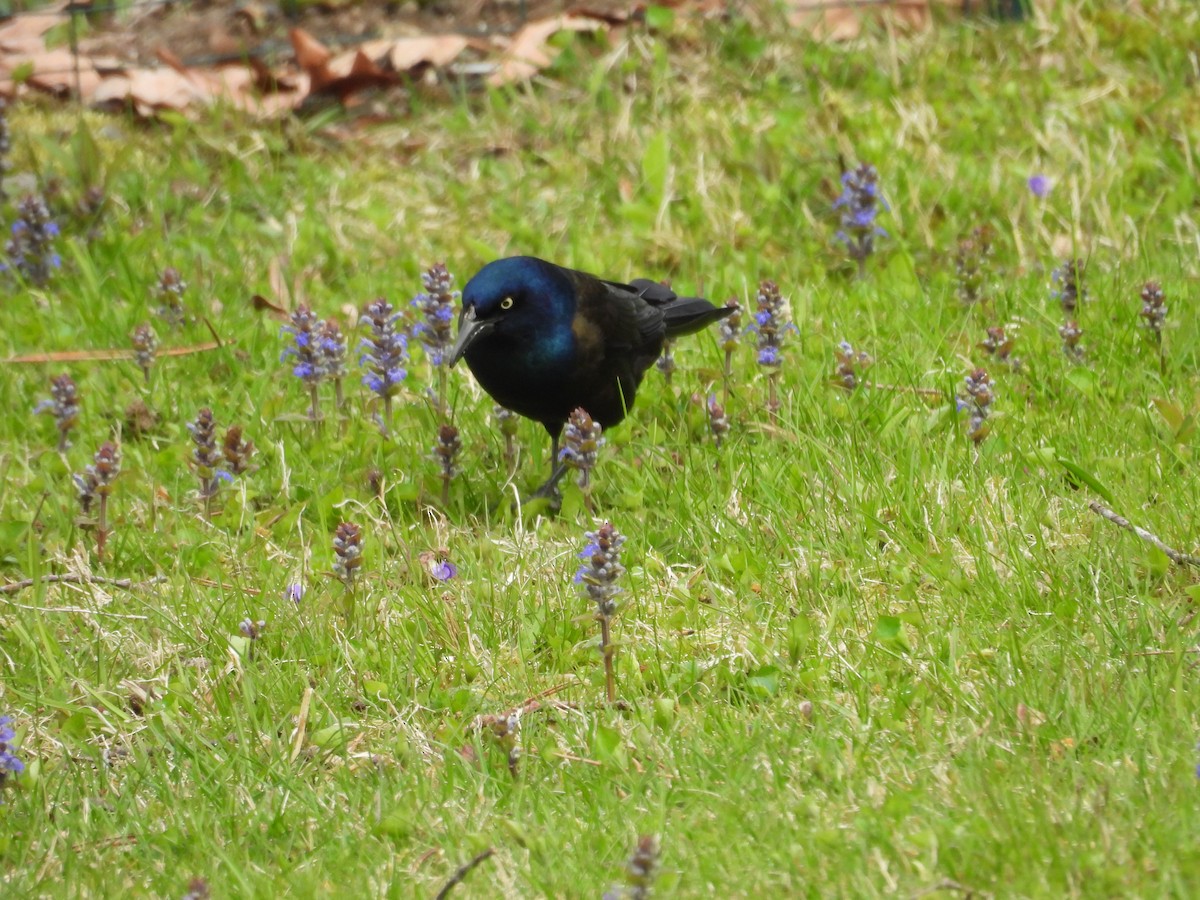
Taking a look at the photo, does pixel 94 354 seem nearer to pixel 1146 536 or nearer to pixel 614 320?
pixel 614 320

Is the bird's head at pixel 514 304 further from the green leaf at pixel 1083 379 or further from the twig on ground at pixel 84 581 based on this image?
the green leaf at pixel 1083 379

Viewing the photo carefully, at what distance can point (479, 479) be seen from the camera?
190 inches

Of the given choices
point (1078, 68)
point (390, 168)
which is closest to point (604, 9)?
point (390, 168)

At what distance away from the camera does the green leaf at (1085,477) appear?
3.95 meters

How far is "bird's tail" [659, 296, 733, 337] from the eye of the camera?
5.09m

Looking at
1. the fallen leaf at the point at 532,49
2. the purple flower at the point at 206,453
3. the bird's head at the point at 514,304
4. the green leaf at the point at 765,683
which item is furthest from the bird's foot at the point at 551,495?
the fallen leaf at the point at 532,49

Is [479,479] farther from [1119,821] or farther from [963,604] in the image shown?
[1119,821]

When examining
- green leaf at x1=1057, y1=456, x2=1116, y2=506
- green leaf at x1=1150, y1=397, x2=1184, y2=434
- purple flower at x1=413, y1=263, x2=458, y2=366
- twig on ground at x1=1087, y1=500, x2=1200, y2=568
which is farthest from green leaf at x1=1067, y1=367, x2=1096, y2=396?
purple flower at x1=413, y1=263, x2=458, y2=366

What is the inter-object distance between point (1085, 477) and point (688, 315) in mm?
1535

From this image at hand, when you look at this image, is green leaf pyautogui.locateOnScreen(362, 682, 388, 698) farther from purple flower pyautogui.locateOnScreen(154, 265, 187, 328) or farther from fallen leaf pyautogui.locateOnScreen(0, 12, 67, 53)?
fallen leaf pyautogui.locateOnScreen(0, 12, 67, 53)

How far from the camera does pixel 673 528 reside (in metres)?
4.20

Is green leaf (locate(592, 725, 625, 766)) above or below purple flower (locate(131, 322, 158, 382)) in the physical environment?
above

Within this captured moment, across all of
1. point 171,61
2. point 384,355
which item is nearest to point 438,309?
point 384,355

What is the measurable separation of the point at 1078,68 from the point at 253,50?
156 inches
